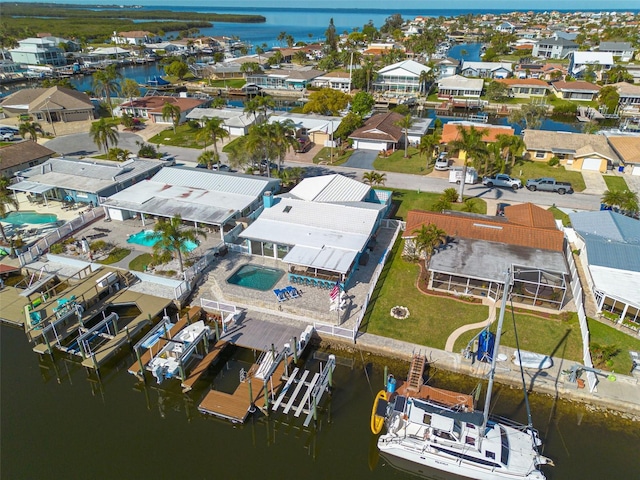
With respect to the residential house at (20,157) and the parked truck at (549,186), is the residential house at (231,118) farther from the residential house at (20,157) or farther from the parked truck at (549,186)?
the parked truck at (549,186)

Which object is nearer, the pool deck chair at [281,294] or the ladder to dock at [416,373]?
the ladder to dock at [416,373]

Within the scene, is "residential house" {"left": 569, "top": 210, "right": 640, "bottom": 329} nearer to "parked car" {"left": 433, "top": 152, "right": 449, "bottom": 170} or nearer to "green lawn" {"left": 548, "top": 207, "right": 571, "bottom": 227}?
"green lawn" {"left": 548, "top": 207, "right": 571, "bottom": 227}

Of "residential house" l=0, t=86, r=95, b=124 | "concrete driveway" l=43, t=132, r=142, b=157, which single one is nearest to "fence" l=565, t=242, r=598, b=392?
"concrete driveway" l=43, t=132, r=142, b=157

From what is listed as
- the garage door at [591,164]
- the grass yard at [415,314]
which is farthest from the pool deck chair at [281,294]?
the garage door at [591,164]

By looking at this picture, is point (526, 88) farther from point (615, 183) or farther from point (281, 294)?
point (281, 294)

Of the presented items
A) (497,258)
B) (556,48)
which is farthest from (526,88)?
(497,258)
